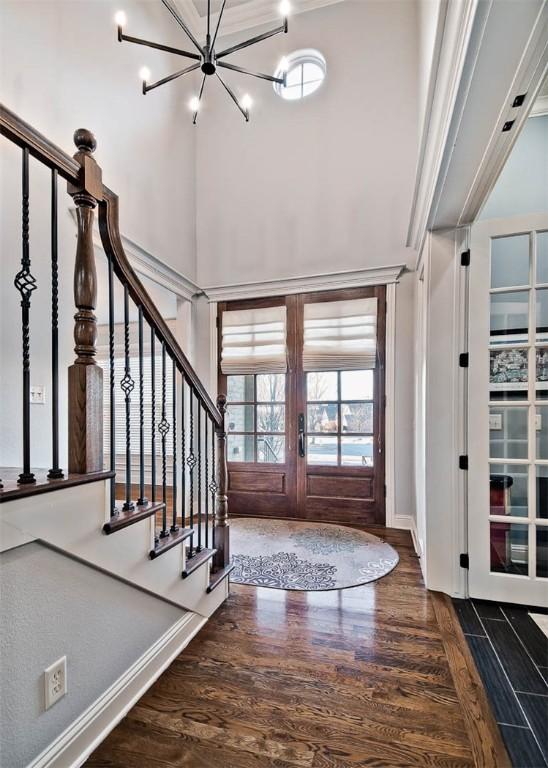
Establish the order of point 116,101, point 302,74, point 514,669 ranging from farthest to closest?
point 302,74, point 116,101, point 514,669

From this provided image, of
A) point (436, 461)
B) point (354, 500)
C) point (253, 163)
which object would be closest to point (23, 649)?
point (436, 461)

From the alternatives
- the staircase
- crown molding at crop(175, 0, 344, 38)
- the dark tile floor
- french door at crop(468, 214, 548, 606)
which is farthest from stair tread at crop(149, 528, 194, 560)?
crown molding at crop(175, 0, 344, 38)

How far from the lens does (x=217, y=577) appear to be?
2207 mm

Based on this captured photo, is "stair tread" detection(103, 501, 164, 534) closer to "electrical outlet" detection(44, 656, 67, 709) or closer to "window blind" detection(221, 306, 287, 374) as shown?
"electrical outlet" detection(44, 656, 67, 709)

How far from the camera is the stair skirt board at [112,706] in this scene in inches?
47.4

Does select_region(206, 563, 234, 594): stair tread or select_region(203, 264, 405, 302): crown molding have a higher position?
select_region(203, 264, 405, 302): crown molding

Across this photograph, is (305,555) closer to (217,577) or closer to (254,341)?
(217,577)

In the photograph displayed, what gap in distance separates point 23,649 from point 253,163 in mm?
4597

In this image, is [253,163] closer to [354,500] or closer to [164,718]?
[354,500]

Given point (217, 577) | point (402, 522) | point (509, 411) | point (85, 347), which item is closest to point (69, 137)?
point (85, 347)

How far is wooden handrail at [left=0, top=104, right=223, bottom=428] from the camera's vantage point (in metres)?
1.05

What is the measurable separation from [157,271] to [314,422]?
2.24m

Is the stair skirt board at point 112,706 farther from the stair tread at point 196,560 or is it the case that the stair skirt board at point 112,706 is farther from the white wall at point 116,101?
the white wall at point 116,101

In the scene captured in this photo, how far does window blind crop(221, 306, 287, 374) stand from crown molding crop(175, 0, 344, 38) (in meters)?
3.16
